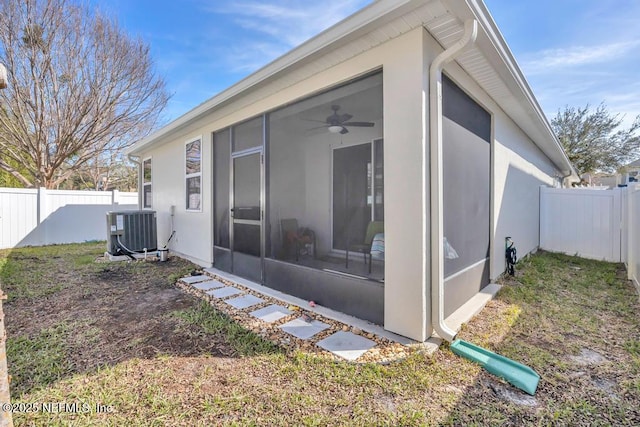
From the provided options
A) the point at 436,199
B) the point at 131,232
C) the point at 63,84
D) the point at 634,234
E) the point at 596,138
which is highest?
the point at 63,84

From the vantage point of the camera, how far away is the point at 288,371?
221 cm

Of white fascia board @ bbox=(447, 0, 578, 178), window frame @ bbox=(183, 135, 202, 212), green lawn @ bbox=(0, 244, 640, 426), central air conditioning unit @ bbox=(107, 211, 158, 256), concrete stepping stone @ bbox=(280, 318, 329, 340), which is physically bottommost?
green lawn @ bbox=(0, 244, 640, 426)

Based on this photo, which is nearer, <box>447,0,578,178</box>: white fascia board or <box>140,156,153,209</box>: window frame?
<box>447,0,578,178</box>: white fascia board

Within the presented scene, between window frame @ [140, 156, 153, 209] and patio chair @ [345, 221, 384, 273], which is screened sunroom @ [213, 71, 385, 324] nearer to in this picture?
patio chair @ [345, 221, 384, 273]

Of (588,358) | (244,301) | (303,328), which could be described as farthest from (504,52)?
(244,301)

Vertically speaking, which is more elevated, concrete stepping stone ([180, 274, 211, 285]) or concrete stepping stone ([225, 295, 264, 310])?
concrete stepping stone ([180, 274, 211, 285])

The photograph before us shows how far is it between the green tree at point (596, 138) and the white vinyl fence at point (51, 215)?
2001 centimetres

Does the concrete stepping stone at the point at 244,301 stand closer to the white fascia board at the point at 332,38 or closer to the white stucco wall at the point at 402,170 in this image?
the white stucco wall at the point at 402,170

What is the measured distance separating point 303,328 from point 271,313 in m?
0.55

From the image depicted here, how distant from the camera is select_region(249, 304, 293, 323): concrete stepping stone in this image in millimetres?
3210

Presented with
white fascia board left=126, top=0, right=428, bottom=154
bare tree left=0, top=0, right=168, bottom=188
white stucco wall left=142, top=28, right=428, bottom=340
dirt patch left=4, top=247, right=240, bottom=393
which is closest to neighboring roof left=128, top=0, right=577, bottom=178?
white fascia board left=126, top=0, right=428, bottom=154

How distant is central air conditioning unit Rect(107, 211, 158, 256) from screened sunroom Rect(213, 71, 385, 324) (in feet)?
8.46

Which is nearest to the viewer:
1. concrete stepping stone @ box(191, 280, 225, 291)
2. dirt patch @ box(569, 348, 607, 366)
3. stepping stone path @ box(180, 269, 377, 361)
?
dirt patch @ box(569, 348, 607, 366)

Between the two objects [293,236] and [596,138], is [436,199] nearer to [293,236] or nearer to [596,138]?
[293,236]
